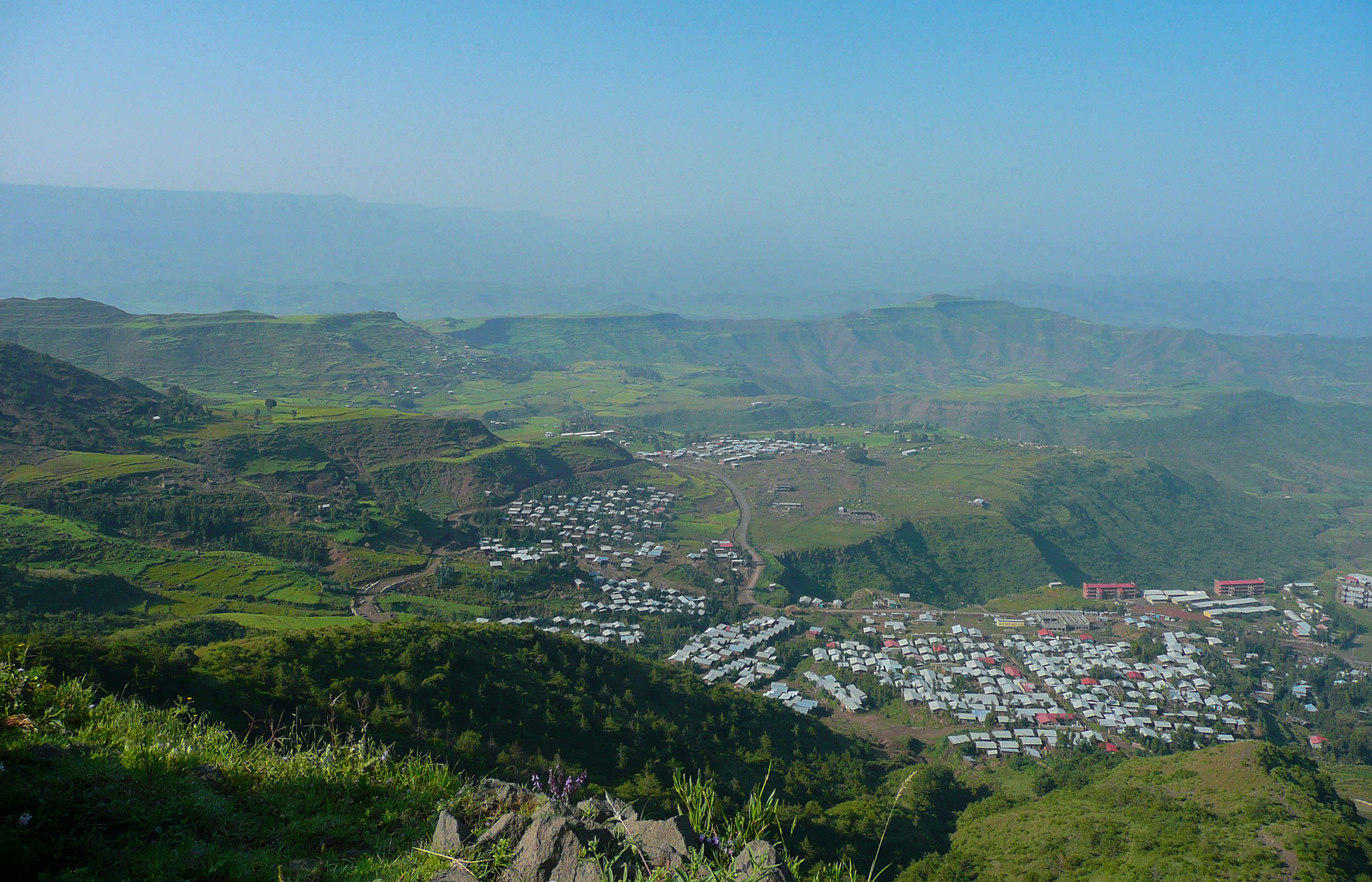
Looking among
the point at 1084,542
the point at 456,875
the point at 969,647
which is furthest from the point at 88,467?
the point at 1084,542

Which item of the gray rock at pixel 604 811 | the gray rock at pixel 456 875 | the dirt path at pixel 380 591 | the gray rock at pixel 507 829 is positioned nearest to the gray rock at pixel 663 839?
the gray rock at pixel 604 811

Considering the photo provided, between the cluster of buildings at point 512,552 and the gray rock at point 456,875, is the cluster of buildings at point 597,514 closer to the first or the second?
the cluster of buildings at point 512,552

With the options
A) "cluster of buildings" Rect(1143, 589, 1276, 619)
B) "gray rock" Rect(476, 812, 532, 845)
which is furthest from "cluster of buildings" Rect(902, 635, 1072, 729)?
"gray rock" Rect(476, 812, 532, 845)

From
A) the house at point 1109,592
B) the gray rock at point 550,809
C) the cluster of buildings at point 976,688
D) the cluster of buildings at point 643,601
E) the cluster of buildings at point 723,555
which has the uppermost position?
the gray rock at point 550,809

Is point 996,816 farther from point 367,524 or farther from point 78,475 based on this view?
point 78,475

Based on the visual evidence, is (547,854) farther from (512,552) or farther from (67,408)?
(67,408)

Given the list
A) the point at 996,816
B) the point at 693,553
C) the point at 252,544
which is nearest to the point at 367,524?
the point at 252,544

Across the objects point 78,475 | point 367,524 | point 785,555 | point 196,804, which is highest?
point 196,804
